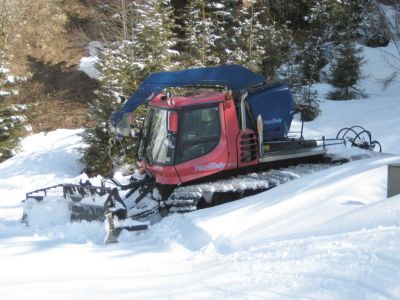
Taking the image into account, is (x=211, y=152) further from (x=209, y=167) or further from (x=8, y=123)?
(x=8, y=123)

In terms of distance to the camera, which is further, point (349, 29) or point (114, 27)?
point (349, 29)

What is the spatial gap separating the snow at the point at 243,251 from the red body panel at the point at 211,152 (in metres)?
0.83

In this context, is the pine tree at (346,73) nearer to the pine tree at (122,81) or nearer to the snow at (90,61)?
the pine tree at (122,81)

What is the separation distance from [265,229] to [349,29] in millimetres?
17457

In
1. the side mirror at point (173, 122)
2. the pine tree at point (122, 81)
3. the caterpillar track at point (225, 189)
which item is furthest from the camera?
the pine tree at point (122, 81)

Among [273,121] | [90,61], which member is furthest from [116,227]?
[90,61]

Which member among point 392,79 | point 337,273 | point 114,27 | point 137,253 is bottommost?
point 137,253

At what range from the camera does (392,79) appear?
69.7 feet

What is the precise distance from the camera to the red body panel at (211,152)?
856 centimetres

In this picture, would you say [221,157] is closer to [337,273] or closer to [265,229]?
[265,229]

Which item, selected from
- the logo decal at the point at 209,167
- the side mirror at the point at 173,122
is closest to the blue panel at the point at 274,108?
the logo decal at the point at 209,167

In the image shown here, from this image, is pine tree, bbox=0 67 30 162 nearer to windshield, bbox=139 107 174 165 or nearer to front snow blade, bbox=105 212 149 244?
windshield, bbox=139 107 174 165

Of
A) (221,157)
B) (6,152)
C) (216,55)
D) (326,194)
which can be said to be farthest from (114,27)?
(326,194)

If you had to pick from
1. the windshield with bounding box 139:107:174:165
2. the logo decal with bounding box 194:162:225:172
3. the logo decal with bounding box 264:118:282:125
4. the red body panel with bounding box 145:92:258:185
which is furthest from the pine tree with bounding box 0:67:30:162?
the logo decal with bounding box 194:162:225:172
